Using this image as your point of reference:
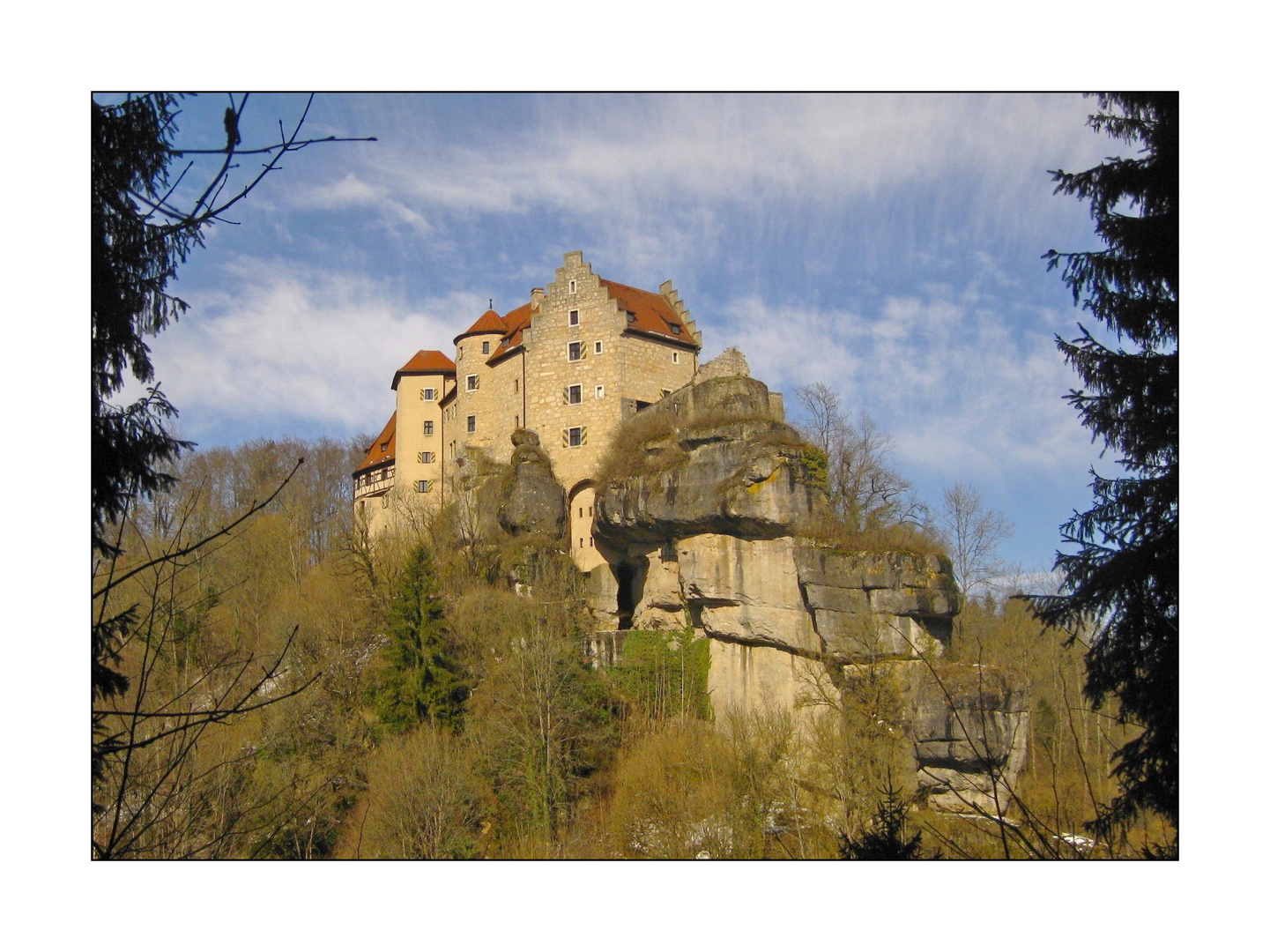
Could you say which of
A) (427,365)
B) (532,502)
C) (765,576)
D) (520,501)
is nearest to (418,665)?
(520,501)

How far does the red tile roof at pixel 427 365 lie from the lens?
134 ft

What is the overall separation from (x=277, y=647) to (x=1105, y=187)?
22141 millimetres

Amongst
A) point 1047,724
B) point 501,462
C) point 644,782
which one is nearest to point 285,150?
point 644,782

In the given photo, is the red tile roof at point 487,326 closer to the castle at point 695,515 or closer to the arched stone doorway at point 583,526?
the castle at point 695,515

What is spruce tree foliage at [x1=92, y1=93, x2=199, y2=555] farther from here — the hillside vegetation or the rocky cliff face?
the rocky cliff face

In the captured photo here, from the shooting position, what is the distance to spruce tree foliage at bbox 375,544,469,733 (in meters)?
24.8

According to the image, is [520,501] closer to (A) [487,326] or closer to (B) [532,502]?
(B) [532,502]

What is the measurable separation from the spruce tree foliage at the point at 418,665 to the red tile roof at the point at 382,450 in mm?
15860

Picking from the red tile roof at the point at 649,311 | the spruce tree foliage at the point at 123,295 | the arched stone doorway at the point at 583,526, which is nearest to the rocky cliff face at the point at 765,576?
the arched stone doorway at the point at 583,526

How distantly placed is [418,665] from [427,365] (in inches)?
719

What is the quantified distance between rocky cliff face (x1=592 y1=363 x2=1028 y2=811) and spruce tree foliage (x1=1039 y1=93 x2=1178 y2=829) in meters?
15.9

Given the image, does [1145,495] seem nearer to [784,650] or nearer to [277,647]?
[784,650]

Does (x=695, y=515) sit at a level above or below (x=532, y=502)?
below

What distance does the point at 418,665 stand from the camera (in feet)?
83.8
